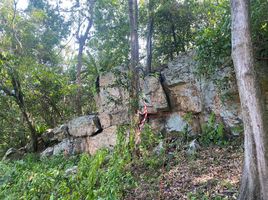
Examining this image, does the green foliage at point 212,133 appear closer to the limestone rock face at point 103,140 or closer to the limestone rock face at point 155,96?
the limestone rock face at point 155,96

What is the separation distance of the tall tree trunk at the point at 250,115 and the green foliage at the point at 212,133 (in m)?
2.71

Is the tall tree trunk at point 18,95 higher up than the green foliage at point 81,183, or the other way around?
the tall tree trunk at point 18,95

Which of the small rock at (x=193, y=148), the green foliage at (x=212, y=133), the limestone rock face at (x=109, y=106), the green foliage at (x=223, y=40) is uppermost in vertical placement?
the green foliage at (x=223, y=40)

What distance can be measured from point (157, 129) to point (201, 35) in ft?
8.75

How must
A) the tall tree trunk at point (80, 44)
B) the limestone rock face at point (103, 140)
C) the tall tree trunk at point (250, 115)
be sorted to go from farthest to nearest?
the tall tree trunk at point (80, 44) → the limestone rock face at point (103, 140) → the tall tree trunk at point (250, 115)

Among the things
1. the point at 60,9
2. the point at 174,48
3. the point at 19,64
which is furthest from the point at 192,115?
the point at 60,9

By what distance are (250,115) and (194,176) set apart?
1758 millimetres

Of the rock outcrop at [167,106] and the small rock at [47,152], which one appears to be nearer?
the rock outcrop at [167,106]

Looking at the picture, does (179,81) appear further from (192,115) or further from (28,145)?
(28,145)

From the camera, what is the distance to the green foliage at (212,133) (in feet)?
18.7

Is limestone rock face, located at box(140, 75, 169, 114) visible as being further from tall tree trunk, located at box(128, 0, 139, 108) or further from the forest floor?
the forest floor

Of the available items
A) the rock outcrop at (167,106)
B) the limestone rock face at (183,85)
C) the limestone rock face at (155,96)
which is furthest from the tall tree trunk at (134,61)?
the limestone rock face at (183,85)

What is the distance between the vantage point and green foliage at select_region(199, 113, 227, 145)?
5689 millimetres

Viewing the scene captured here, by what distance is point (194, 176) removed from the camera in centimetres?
421
